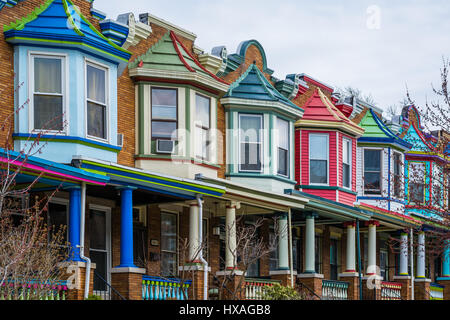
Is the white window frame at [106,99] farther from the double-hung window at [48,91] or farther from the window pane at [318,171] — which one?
the window pane at [318,171]

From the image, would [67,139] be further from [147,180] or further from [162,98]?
[162,98]

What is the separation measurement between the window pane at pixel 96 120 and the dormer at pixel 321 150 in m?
9.34

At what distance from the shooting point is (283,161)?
2495cm

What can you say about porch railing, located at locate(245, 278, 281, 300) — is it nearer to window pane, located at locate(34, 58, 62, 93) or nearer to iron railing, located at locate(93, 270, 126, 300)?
iron railing, located at locate(93, 270, 126, 300)

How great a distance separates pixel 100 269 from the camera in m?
20.1

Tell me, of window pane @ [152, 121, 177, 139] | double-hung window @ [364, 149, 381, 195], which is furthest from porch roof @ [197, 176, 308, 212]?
double-hung window @ [364, 149, 381, 195]

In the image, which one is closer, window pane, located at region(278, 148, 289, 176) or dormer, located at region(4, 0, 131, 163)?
dormer, located at region(4, 0, 131, 163)

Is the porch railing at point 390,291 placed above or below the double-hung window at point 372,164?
below

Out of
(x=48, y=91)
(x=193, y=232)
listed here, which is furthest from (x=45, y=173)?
(x=193, y=232)

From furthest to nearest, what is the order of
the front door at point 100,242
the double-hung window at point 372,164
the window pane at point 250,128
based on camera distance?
the double-hung window at point 372,164 → the window pane at point 250,128 → the front door at point 100,242

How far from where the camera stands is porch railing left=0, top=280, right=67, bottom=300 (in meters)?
13.0

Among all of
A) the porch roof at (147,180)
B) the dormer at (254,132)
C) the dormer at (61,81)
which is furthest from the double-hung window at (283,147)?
the dormer at (61,81)

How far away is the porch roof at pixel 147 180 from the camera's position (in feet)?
56.3

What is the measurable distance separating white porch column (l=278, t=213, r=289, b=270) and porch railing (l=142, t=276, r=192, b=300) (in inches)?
185
